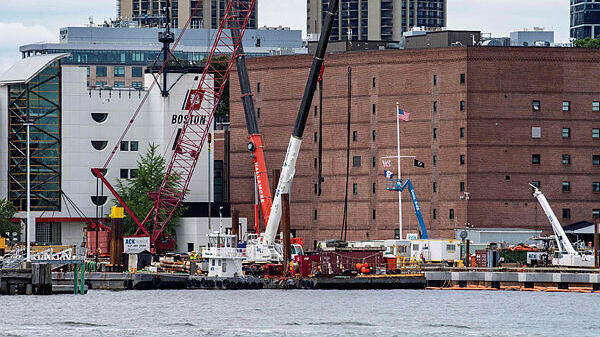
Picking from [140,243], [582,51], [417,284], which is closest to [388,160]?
[582,51]

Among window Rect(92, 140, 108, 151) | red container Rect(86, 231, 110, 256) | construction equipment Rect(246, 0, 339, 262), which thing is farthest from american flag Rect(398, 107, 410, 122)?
window Rect(92, 140, 108, 151)

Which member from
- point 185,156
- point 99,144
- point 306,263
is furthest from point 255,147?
point 99,144

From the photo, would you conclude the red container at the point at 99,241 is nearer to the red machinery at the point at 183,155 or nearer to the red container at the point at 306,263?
the red machinery at the point at 183,155

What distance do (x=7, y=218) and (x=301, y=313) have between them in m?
66.5

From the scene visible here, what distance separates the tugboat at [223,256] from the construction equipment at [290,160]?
25.9ft

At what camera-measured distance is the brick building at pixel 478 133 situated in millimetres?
169625

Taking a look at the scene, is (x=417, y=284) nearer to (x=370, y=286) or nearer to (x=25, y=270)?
(x=370, y=286)

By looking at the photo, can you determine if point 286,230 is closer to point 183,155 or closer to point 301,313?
point 301,313

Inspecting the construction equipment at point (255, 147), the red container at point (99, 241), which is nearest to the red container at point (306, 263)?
the construction equipment at point (255, 147)

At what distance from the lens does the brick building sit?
16962cm

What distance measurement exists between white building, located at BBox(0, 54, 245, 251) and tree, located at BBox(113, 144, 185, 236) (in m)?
2.22

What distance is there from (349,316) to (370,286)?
22.4 m

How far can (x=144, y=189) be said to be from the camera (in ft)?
557

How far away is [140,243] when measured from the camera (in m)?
145
